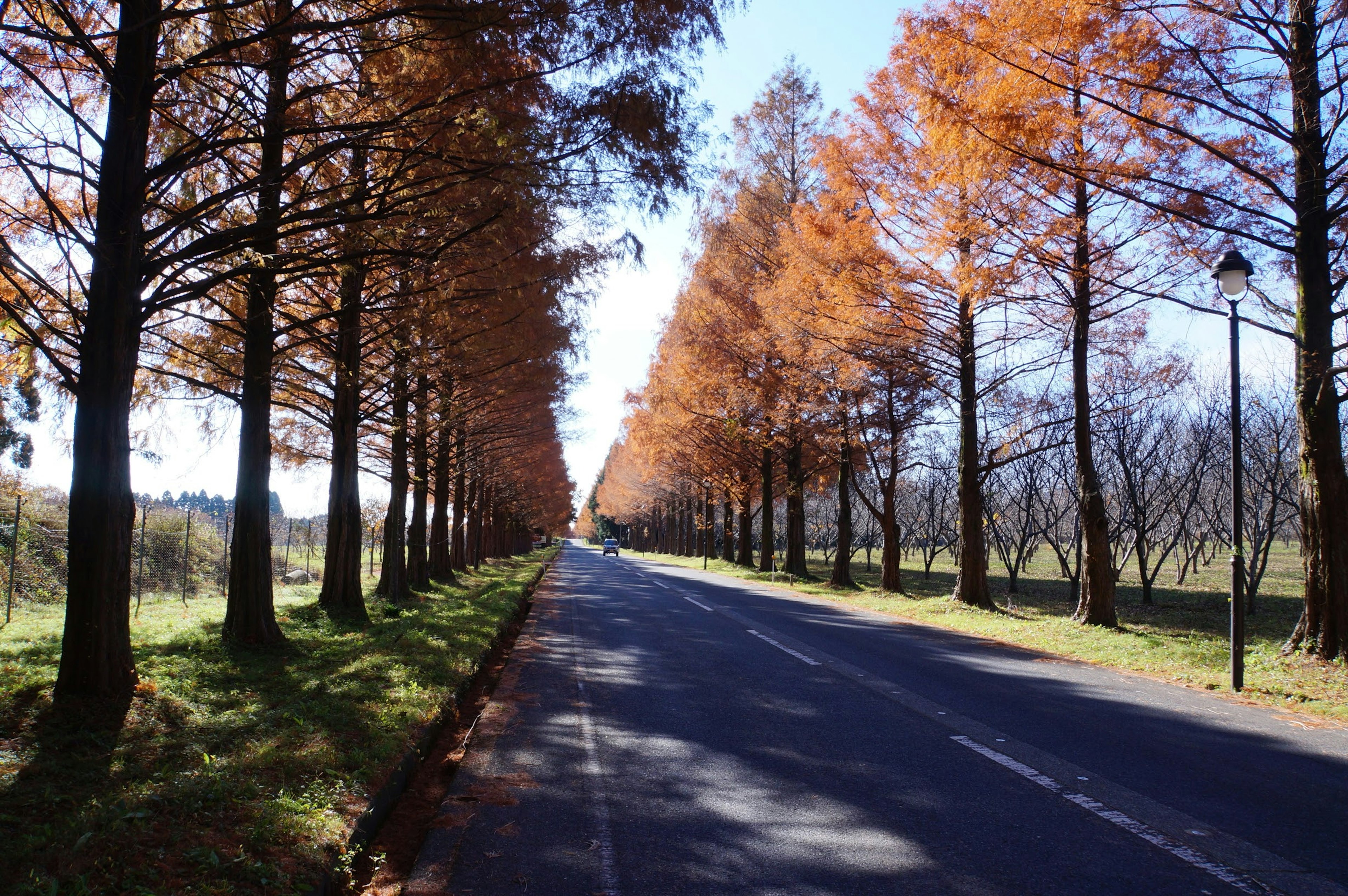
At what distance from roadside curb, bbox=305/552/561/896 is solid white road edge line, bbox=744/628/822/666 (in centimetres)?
368

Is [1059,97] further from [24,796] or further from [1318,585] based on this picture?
[24,796]

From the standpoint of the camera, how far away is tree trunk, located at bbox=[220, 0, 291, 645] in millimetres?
8297

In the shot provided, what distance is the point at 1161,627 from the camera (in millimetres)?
13836

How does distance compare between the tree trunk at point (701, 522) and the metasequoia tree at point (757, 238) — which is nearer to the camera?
the metasequoia tree at point (757, 238)

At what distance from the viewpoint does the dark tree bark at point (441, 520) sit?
19.0 m

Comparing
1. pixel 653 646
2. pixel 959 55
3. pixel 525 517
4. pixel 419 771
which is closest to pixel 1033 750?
pixel 419 771

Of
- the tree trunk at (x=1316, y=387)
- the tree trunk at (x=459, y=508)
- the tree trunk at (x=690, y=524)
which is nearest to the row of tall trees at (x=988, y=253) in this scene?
the tree trunk at (x=1316, y=387)

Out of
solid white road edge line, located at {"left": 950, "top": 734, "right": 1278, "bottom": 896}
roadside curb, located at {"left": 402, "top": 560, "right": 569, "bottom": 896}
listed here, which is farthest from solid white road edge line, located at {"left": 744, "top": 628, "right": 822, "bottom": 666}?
roadside curb, located at {"left": 402, "top": 560, "right": 569, "bottom": 896}

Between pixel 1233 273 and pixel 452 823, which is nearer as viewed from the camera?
pixel 452 823

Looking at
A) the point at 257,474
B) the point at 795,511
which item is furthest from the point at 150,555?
the point at 795,511

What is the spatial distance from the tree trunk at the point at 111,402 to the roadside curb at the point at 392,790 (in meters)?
2.20

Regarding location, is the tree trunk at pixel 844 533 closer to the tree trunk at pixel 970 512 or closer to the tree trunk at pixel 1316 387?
the tree trunk at pixel 970 512

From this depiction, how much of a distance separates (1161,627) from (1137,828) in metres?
12.0

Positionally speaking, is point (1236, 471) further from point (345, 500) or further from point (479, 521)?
point (479, 521)
